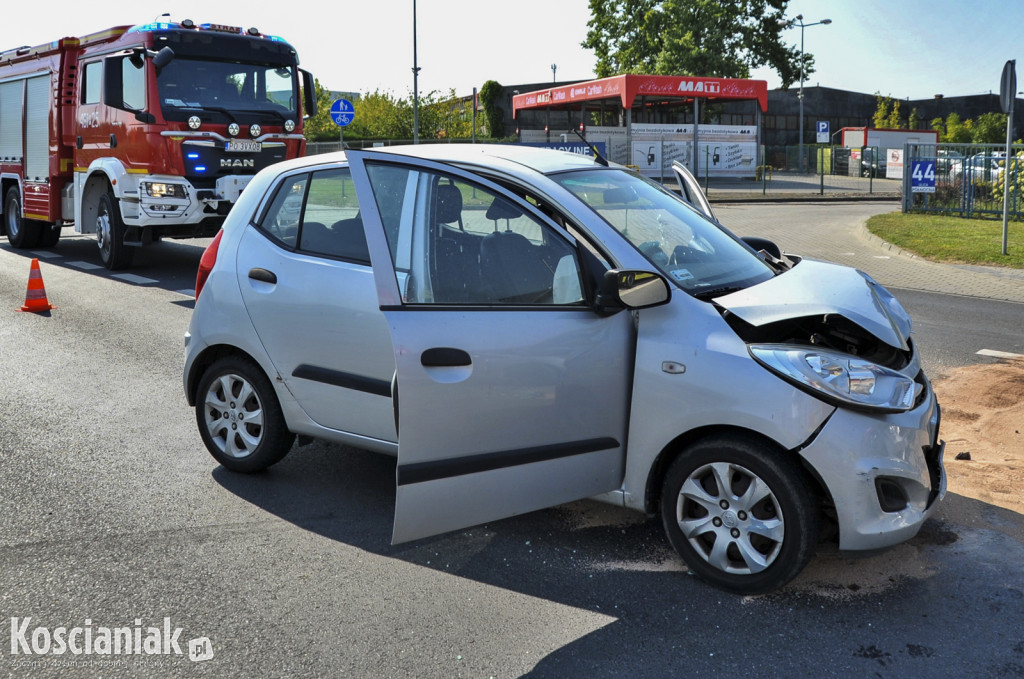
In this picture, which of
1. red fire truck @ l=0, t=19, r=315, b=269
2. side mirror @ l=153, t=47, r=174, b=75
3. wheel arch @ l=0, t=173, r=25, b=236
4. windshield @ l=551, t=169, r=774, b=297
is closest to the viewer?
windshield @ l=551, t=169, r=774, b=297

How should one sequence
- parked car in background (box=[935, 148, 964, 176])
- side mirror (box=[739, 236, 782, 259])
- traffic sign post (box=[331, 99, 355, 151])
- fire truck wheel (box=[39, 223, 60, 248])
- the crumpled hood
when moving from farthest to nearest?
traffic sign post (box=[331, 99, 355, 151]) < parked car in background (box=[935, 148, 964, 176]) < fire truck wheel (box=[39, 223, 60, 248]) < side mirror (box=[739, 236, 782, 259]) < the crumpled hood

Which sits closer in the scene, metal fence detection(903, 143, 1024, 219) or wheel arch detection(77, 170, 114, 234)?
wheel arch detection(77, 170, 114, 234)

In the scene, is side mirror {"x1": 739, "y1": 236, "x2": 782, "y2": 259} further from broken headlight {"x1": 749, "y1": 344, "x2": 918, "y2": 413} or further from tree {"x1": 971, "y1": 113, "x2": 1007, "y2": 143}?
tree {"x1": 971, "y1": 113, "x2": 1007, "y2": 143}

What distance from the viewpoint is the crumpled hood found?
384cm

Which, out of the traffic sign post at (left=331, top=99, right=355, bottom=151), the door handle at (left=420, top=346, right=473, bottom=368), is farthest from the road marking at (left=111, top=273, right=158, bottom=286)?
the traffic sign post at (left=331, top=99, right=355, bottom=151)

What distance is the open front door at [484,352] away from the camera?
11.7 feet

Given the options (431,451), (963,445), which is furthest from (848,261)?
(431,451)

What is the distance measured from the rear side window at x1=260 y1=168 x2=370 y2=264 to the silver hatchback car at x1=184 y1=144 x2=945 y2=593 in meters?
0.28

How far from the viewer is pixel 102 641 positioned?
3.55 meters

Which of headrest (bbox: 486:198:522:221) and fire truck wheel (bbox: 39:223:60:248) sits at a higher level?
headrest (bbox: 486:198:522:221)

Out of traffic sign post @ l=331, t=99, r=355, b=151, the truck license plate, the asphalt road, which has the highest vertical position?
traffic sign post @ l=331, t=99, r=355, b=151

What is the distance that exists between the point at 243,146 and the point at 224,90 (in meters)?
0.78

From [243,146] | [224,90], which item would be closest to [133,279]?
[243,146]

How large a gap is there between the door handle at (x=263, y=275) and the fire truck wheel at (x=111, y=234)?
960 cm
